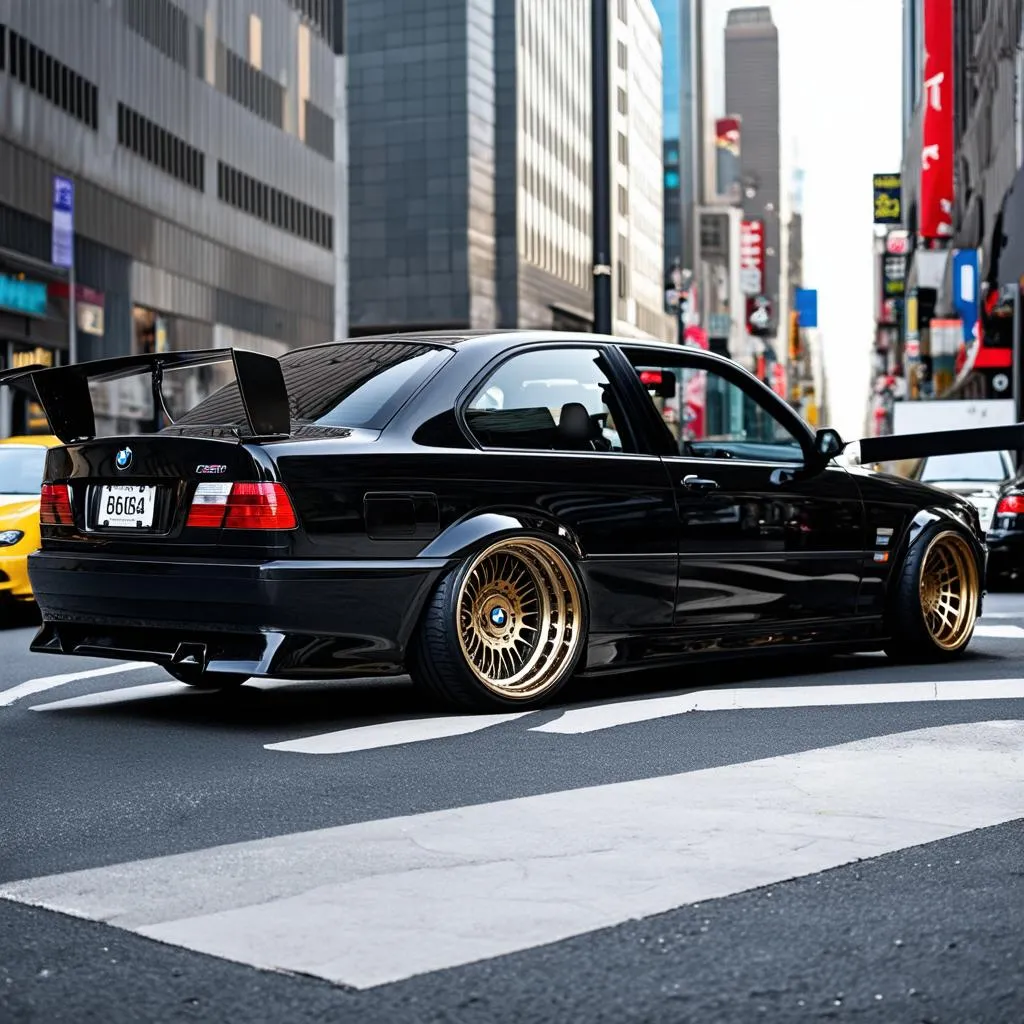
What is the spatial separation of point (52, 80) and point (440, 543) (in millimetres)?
37152

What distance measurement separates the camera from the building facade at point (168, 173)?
130 feet

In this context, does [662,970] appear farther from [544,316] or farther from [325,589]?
[544,316]

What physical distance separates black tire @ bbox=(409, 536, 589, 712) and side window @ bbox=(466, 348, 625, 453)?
0.46 m

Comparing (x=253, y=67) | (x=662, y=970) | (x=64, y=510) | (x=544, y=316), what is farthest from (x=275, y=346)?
(x=662, y=970)

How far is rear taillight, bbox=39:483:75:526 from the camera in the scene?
22.5ft

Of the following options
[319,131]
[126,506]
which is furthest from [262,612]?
[319,131]

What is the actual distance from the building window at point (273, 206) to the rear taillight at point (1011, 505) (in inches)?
1656

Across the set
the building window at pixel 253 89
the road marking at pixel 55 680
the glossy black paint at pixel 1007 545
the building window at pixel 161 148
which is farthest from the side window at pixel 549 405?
the building window at pixel 253 89

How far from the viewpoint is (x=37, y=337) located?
40219mm

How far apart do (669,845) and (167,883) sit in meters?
1.12

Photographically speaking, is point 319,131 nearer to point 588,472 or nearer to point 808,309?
point 588,472

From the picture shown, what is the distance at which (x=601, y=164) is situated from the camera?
709 inches

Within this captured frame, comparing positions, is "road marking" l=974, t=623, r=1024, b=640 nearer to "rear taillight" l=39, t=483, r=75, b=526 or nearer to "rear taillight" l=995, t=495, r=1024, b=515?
"rear taillight" l=995, t=495, r=1024, b=515

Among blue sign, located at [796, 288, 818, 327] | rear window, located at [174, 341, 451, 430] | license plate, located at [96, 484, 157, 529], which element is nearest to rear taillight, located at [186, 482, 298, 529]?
license plate, located at [96, 484, 157, 529]
